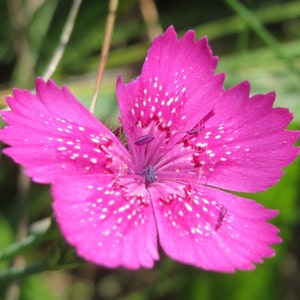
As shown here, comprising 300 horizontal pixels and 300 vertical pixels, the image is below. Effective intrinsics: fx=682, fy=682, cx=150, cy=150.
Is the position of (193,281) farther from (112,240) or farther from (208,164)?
(112,240)

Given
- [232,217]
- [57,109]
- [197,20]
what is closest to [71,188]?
[57,109]

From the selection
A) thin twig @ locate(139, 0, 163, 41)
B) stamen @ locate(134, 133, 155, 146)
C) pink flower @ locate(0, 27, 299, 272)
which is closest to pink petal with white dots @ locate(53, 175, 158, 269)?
pink flower @ locate(0, 27, 299, 272)

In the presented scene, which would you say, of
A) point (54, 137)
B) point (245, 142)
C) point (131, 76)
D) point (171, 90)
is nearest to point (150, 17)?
point (131, 76)

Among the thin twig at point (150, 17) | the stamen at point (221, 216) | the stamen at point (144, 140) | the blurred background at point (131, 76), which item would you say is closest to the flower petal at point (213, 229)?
the stamen at point (221, 216)

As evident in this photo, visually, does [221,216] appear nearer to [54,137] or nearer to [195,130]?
[195,130]

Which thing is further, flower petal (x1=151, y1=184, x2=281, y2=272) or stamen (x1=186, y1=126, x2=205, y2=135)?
stamen (x1=186, y1=126, x2=205, y2=135)

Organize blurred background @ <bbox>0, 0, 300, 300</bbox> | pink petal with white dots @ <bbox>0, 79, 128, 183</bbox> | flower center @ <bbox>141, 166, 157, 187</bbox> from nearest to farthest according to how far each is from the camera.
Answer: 1. pink petal with white dots @ <bbox>0, 79, 128, 183</bbox>
2. flower center @ <bbox>141, 166, 157, 187</bbox>
3. blurred background @ <bbox>0, 0, 300, 300</bbox>

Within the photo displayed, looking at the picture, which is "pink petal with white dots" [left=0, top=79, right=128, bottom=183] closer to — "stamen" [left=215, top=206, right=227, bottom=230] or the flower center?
the flower center
